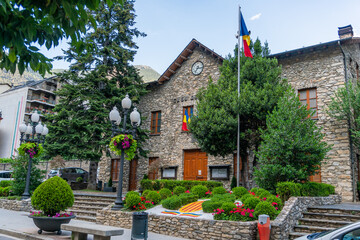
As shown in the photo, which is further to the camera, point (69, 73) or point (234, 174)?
point (69, 73)

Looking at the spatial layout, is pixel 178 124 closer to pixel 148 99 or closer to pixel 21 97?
pixel 148 99

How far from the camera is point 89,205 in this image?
48.0ft

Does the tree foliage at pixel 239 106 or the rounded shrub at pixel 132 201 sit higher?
the tree foliage at pixel 239 106

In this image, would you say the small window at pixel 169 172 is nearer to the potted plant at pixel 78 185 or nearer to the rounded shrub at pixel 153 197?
the potted plant at pixel 78 185

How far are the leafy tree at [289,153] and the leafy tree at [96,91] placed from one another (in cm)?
999

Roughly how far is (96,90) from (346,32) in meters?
15.0

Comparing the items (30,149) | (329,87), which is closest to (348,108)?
(329,87)

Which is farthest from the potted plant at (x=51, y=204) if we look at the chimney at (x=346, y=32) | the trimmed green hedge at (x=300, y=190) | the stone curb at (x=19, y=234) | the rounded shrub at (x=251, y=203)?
the chimney at (x=346, y=32)

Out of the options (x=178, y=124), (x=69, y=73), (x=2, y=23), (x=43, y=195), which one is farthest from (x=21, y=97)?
(x=2, y=23)

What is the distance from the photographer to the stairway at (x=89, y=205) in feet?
43.1

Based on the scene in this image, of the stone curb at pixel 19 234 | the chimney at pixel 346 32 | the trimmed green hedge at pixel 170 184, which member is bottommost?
the stone curb at pixel 19 234

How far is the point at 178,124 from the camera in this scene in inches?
815

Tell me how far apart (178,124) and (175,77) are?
3.39 metres

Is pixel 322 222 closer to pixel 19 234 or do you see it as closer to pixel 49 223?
pixel 49 223
